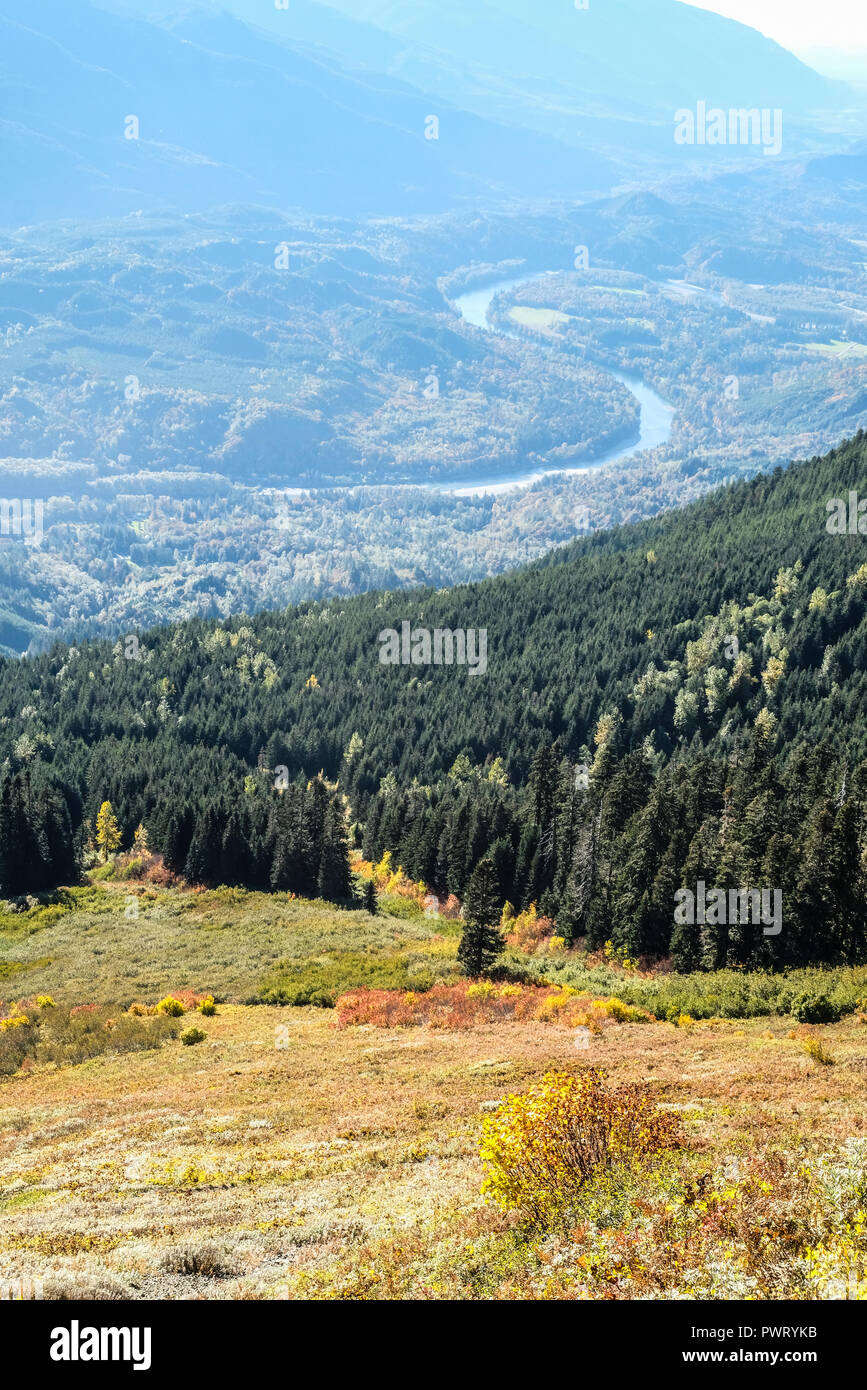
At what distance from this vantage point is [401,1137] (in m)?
33.6

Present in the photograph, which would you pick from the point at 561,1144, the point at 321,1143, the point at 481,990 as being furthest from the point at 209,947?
the point at 561,1144

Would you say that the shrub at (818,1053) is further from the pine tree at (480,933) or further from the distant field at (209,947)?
the distant field at (209,947)

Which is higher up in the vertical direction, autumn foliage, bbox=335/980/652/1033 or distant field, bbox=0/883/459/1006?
autumn foliage, bbox=335/980/652/1033

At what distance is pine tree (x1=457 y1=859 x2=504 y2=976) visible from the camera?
70.0 m

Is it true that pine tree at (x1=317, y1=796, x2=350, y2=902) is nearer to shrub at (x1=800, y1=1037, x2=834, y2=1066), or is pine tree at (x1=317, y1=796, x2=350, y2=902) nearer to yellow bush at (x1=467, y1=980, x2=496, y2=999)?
yellow bush at (x1=467, y1=980, x2=496, y2=999)

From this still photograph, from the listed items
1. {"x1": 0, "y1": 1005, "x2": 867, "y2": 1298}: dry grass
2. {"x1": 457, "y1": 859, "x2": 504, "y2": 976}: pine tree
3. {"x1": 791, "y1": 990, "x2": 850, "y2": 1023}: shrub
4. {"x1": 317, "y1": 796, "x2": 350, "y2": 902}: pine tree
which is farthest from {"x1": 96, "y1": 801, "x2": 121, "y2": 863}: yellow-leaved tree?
{"x1": 791, "y1": 990, "x2": 850, "y2": 1023}: shrub

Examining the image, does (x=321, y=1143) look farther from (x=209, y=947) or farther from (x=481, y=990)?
(x=209, y=947)

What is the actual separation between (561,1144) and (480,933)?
4484 cm

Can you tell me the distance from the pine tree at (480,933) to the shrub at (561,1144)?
4130cm

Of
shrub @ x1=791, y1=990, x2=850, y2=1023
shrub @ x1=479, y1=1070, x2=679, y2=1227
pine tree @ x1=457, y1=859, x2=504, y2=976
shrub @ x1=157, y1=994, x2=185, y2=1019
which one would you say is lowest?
shrub @ x1=157, y1=994, x2=185, y2=1019

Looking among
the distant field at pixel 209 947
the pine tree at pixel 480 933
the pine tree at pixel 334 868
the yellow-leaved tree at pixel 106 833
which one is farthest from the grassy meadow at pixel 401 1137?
the yellow-leaved tree at pixel 106 833

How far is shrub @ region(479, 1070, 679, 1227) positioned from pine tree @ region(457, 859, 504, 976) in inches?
1626
